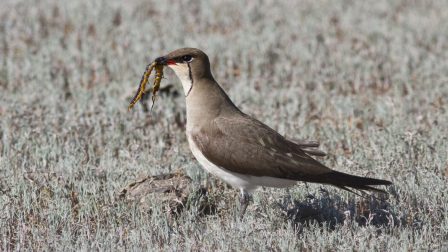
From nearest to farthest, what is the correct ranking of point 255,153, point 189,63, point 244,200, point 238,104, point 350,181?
point 350,181 < point 255,153 < point 244,200 < point 189,63 < point 238,104

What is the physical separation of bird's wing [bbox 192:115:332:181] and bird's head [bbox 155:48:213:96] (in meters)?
0.44

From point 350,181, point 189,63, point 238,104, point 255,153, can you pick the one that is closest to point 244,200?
point 255,153

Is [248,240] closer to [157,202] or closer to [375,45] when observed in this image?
[157,202]

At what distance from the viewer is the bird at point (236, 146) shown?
19.4 feet

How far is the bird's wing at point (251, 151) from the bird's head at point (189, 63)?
0.44 meters

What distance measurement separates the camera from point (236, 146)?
20.0ft

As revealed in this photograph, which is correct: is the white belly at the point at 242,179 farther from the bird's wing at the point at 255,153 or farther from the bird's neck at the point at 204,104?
the bird's neck at the point at 204,104

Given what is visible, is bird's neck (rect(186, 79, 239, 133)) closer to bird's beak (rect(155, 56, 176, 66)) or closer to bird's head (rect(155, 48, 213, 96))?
bird's head (rect(155, 48, 213, 96))

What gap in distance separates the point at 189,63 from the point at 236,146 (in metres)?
0.89

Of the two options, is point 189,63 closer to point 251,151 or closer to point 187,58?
point 187,58

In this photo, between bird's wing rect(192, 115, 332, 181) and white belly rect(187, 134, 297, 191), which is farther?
white belly rect(187, 134, 297, 191)

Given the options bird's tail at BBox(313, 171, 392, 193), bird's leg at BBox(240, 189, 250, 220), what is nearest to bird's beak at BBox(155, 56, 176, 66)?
bird's leg at BBox(240, 189, 250, 220)

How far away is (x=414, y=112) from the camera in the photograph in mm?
9844

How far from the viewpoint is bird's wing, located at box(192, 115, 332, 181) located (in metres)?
5.94
